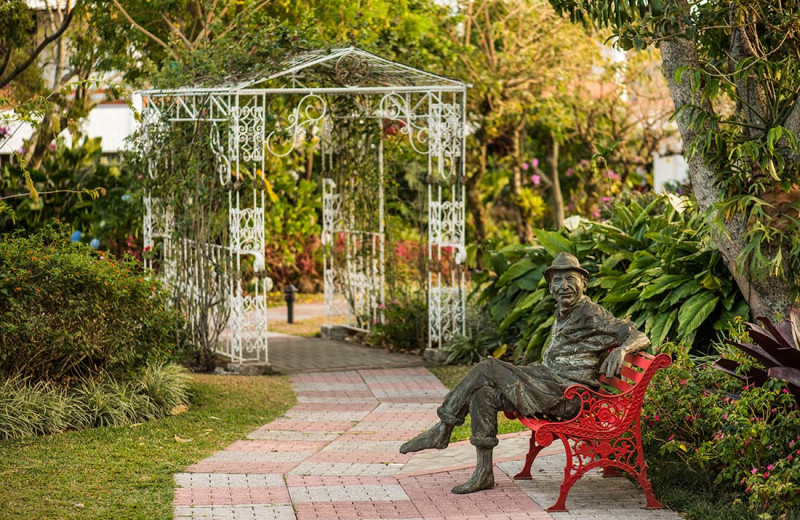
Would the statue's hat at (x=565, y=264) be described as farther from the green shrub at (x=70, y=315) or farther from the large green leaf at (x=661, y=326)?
the green shrub at (x=70, y=315)

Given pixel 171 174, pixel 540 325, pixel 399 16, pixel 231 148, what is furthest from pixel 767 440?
pixel 399 16

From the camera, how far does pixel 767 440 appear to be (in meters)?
5.67


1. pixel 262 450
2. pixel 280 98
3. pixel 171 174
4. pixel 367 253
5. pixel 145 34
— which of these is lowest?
pixel 262 450

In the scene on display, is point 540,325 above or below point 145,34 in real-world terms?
below

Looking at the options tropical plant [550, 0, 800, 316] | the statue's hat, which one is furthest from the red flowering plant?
tropical plant [550, 0, 800, 316]

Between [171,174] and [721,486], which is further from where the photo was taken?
[171,174]

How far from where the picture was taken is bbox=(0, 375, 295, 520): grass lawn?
19.8 ft

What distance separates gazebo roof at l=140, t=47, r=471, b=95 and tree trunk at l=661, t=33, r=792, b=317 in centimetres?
334

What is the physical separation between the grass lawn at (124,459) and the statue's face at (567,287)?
2628mm


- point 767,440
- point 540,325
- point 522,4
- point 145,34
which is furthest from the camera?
point 522,4

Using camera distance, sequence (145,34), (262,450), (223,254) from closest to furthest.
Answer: (262,450)
(223,254)
(145,34)

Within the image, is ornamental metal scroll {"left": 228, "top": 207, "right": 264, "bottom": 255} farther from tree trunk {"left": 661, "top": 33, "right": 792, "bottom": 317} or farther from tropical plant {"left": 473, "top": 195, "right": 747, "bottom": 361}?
tree trunk {"left": 661, "top": 33, "right": 792, "bottom": 317}

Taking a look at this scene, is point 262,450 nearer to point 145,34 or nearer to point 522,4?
point 145,34

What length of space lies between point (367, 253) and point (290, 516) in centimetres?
706
